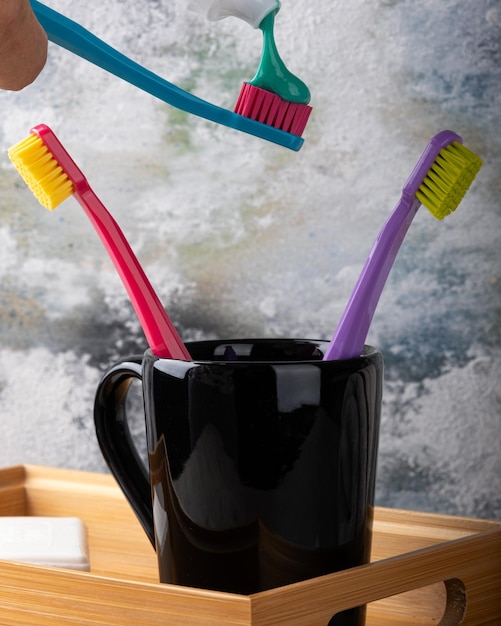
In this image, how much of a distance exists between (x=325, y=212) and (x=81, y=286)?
0.73 feet

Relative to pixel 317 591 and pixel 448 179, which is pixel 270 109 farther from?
pixel 317 591

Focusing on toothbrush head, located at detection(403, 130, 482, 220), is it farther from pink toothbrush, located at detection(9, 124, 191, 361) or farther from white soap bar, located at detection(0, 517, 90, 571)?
white soap bar, located at detection(0, 517, 90, 571)

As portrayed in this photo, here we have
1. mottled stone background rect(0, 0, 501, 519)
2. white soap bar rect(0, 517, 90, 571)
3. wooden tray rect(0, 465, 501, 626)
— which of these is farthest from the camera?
mottled stone background rect(0, 0, 501, 519)

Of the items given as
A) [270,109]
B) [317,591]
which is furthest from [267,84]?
[317,591]

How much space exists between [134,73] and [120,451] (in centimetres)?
18

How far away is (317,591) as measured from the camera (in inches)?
12.4

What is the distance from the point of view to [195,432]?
33 centimetres

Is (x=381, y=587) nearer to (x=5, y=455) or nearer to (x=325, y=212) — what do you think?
(x=325, y=212)

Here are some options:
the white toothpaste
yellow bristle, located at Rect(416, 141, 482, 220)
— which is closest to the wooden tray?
yellow bristle, located at Rect(416, 141, 482, 220)

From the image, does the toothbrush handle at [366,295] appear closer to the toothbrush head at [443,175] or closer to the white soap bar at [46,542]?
the toothbrush head at [443,175]

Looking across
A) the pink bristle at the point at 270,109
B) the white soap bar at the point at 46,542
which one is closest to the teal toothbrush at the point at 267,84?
the pink bristle at the point at 270,109

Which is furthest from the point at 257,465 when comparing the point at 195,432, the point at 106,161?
the point at 106,161

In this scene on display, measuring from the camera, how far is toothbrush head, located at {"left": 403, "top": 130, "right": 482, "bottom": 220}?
0.36 metres

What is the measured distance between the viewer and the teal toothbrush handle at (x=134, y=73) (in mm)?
356
